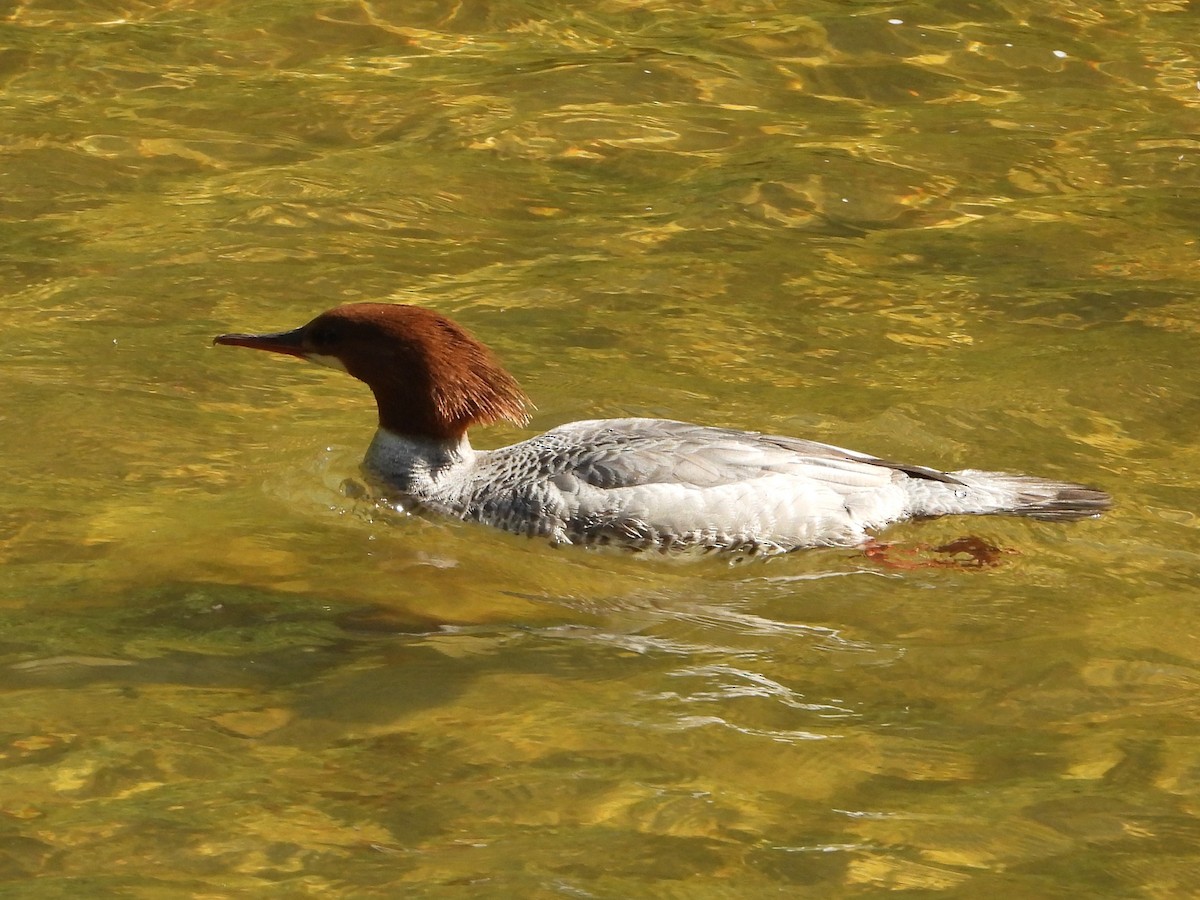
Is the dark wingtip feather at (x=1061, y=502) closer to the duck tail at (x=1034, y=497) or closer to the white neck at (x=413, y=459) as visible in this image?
the duck tail at (x=1034, y=497)

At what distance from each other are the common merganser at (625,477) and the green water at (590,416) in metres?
0.14

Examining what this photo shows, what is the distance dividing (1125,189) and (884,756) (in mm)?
6079

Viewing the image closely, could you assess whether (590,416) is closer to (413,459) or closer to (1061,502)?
(413,459)

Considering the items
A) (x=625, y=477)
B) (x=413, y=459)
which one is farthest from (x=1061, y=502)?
(x=413, y=459)

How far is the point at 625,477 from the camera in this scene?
698 cm

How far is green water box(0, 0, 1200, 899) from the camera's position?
4.80 meters

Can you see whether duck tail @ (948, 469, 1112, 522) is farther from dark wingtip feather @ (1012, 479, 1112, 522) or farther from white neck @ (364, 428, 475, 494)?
white neck @ (364, 428, 475, 494)

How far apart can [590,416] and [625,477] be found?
121 centimetres

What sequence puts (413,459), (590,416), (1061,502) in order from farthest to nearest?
(590,416)
(413,459)
(1061,502)

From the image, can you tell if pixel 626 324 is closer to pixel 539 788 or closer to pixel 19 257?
pixel 19 257

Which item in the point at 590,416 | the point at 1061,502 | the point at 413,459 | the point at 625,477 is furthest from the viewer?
the point at 590,416

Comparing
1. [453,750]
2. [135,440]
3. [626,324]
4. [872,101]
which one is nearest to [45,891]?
[453,750]

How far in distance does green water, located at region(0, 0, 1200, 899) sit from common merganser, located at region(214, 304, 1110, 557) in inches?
5.5

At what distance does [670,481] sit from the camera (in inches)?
274
